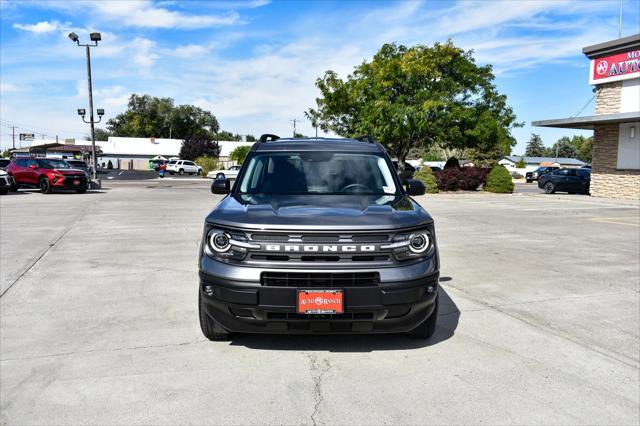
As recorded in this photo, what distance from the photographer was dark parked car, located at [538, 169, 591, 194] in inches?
1122

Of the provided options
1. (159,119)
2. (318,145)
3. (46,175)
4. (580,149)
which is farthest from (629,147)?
(580,149)

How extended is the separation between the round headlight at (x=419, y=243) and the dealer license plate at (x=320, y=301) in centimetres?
68

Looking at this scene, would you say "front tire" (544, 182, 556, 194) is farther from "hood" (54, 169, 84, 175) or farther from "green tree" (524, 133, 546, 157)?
"green tree" (524, 133, 546, 157)

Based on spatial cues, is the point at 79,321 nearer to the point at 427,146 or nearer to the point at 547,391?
the point at 547,391

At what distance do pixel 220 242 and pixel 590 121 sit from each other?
982 inches

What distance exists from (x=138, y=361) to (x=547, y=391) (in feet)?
9.90

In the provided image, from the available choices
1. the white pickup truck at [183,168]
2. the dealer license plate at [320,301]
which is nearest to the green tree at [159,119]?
the white pickup truck at [183,168]

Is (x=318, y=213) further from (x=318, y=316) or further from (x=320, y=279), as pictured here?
(x=318, y=316)

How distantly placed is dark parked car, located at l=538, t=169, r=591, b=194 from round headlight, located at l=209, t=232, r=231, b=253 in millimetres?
28497

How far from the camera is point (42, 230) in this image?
437 inches

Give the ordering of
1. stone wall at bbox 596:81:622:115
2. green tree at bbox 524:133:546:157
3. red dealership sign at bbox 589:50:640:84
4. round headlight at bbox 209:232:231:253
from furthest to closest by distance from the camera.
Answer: green tree at bbox 524:133:546:157, stone wall at bbox 596:81:622:115, red dealership sign at bbox 589:50:640:84, round headlight at bbox 209:232:231:253

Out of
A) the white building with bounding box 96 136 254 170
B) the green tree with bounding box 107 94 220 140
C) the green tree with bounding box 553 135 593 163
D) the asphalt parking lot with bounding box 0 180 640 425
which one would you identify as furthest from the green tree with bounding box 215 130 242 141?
the asphalt parking lot with bounding box 0 180 640 425

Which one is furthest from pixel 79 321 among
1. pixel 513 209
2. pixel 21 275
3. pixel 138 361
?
pixel 513 209

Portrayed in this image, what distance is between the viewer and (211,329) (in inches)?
168
